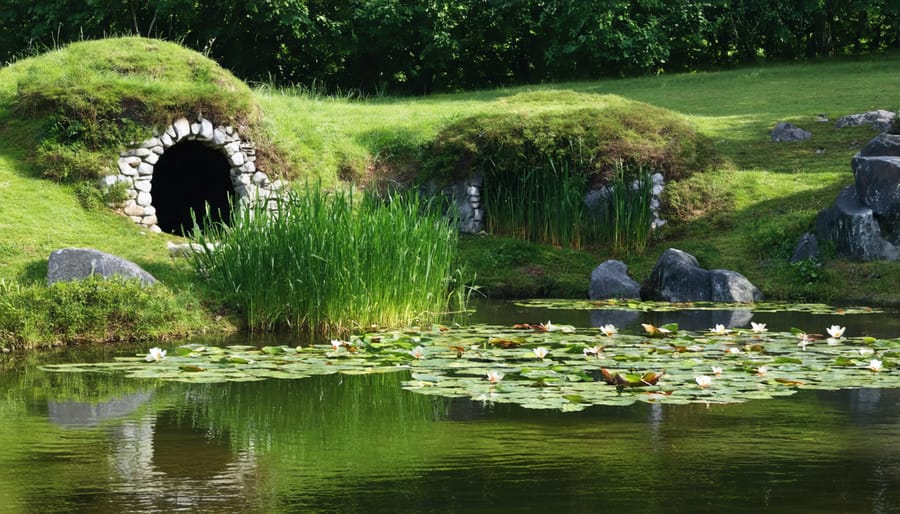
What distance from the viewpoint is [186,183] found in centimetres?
2261

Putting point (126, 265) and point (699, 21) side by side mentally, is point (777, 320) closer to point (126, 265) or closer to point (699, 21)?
point (126, 265)

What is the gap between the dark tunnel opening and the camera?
22.3m

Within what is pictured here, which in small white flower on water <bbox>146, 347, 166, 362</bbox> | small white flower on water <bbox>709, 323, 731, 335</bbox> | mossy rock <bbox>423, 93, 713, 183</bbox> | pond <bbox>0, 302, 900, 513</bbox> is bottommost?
pond <bbox>0, 302, 900, 513</bbox>

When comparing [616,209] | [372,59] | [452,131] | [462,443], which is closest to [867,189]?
[616,209]

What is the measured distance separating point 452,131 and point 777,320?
8.50 metres

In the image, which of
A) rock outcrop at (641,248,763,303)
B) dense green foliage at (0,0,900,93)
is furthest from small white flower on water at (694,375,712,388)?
dense green foliage at (0,0,900,93)

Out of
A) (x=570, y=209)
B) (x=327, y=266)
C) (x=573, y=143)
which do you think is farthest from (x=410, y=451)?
(x=573, y=143)

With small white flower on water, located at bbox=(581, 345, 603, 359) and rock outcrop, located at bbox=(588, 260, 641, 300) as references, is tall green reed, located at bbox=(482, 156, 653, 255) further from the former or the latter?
small white flower on water, located at bbox=(581, 345, 603, 359)

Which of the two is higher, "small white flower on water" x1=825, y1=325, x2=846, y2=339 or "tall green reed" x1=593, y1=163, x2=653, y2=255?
"tall green reed" x1=593, y1=163, x2=653, y2=255

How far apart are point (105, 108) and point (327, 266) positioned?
8251mm

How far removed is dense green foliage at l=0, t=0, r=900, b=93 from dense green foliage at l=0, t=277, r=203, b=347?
20.4m

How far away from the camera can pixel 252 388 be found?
31.3 feet

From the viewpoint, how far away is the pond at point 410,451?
6.12 meters

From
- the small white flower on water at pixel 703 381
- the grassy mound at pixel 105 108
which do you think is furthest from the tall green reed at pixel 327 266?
the grassy mound at pixel 105 108
